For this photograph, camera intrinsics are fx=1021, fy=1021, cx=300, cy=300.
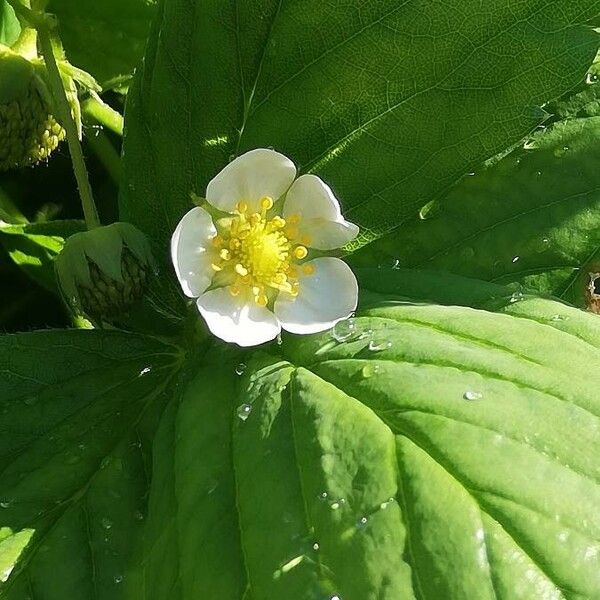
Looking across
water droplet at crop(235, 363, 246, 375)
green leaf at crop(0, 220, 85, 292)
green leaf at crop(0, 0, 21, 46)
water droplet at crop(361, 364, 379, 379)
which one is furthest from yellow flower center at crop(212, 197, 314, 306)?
green leaf at crop(0, 0, 21, 46)

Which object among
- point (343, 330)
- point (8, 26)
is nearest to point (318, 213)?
point (343, 330)

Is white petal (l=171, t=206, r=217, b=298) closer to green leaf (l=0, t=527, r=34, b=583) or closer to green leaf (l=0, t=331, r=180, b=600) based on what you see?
green leaf (l=0, t=331, r=180, b=600)

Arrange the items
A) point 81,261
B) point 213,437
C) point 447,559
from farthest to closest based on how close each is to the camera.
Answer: point 81,261
point 213,437
point 447,559

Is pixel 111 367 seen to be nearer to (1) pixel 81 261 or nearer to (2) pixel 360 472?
(1) pixel 81 261

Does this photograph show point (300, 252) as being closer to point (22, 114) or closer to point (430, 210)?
point (430, 210)

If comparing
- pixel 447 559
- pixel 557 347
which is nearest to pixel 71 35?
pixel 557 347

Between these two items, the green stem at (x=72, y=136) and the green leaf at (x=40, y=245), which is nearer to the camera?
the green stem at (x=72, y=136)

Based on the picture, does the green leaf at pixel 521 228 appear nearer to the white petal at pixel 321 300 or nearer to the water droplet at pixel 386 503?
the white petal at pixel 321 300

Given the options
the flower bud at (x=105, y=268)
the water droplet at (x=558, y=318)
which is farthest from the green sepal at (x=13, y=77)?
the water droplet at (x=558, y=318)
